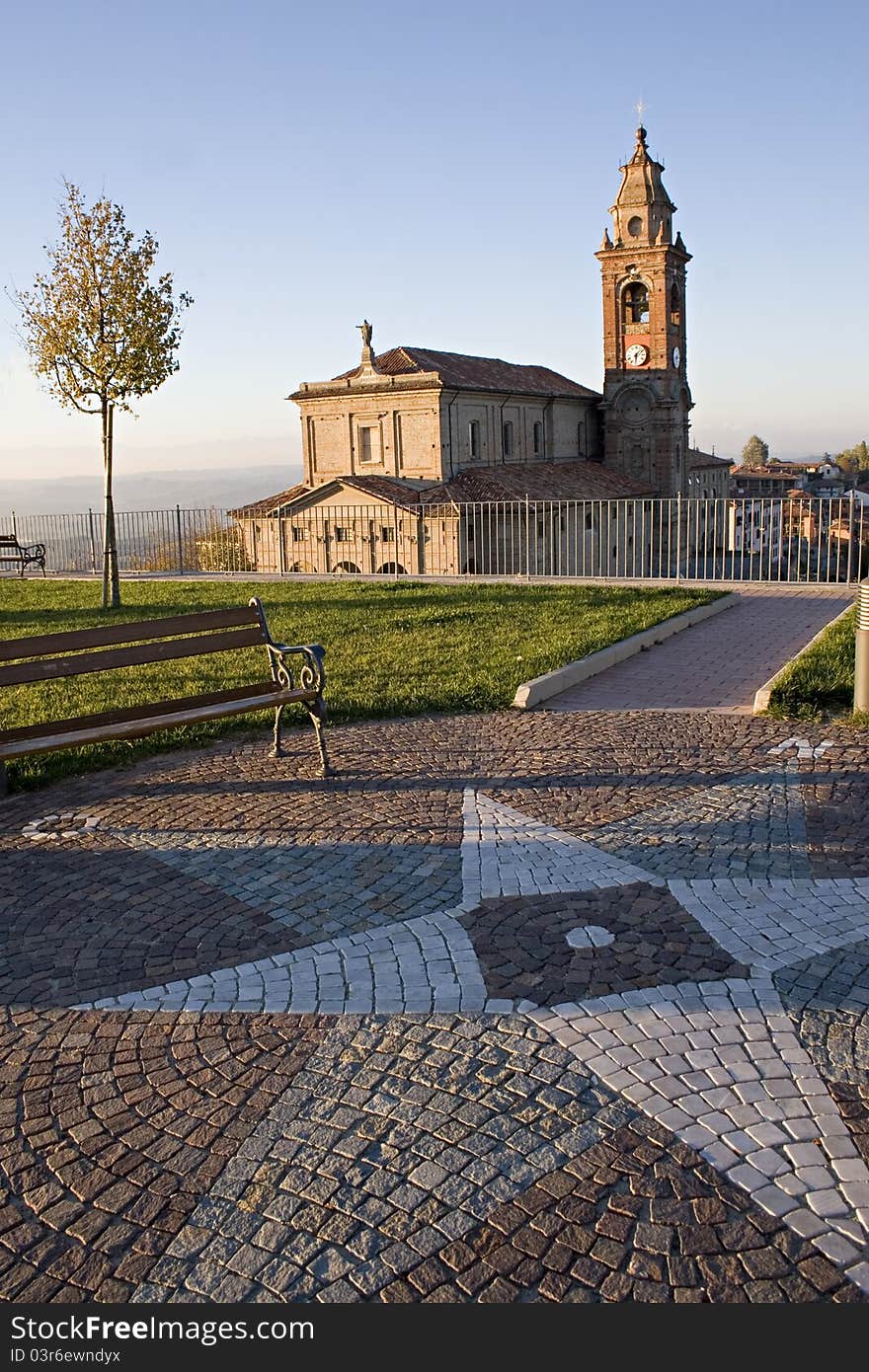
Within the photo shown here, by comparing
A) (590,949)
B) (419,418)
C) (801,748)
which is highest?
(419,418)

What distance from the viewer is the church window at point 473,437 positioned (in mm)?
52781

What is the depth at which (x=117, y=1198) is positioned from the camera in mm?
3168

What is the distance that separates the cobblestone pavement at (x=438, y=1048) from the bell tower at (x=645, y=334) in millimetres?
58931

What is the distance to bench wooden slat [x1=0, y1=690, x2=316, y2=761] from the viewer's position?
21.3 ft

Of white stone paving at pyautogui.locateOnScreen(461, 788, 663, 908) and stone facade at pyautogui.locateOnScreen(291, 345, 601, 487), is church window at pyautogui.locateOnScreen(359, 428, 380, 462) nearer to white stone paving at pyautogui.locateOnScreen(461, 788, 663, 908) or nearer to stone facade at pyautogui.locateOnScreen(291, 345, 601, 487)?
stone facade at pyautogui.locateOnScreen(291, 345, 601, 487)

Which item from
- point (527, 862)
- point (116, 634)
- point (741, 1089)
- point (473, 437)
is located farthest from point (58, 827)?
point (473, 437)

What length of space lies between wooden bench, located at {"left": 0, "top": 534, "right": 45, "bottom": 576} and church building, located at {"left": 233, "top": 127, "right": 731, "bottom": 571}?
13.4 metres

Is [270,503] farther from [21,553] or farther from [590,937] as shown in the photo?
[590,937]

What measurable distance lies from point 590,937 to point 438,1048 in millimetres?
1075

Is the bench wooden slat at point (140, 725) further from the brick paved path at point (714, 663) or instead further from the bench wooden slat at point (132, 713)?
the brick paved path at point (714, 663)

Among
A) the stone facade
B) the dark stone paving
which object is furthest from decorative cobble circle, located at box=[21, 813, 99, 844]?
the stone facade

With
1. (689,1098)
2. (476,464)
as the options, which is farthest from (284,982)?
(476,464)

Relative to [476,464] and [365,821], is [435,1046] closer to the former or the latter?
[365,821]

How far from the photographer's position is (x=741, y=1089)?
3574mm
